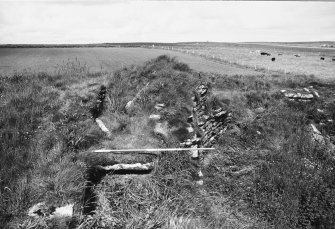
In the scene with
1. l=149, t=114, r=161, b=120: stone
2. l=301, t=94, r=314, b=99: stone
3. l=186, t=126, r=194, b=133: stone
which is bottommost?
l=186, t=126, r=194, b=133: stone

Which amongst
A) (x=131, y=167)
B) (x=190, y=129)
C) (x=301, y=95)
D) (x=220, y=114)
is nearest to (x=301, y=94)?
(x=301, y=95)

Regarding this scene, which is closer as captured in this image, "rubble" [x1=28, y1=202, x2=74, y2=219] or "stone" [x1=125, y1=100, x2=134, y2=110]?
"rubble" [x1=28, y1=202, x2=74, y2=219]

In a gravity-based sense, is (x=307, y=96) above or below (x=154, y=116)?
above

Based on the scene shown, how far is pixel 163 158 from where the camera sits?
18.1ft

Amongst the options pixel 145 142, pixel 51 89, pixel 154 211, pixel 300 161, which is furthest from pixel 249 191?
pixel 51 89

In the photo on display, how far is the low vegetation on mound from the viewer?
13.3 feet

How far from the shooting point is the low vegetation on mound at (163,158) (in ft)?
13.3

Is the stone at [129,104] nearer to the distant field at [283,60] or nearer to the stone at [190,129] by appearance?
the stone at [190,129]

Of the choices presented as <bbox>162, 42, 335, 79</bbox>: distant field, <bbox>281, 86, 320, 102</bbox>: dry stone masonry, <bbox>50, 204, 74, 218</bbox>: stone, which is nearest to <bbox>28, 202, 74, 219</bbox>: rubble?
<bbox>50, 204, 74, 218</bbox>: stone

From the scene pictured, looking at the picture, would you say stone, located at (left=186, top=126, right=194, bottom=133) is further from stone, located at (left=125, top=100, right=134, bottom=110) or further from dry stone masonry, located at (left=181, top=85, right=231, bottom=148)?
stone, located at (left=125, top=100, right=134, bottom=110)

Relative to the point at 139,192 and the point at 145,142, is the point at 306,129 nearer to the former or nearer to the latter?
the point at 145,142

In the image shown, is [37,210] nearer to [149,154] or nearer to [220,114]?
[149,154]

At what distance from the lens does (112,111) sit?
7.93m

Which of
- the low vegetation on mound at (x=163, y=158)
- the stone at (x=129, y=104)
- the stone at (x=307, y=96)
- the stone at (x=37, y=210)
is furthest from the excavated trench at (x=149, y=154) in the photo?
the stone at (x=307, y=96)
